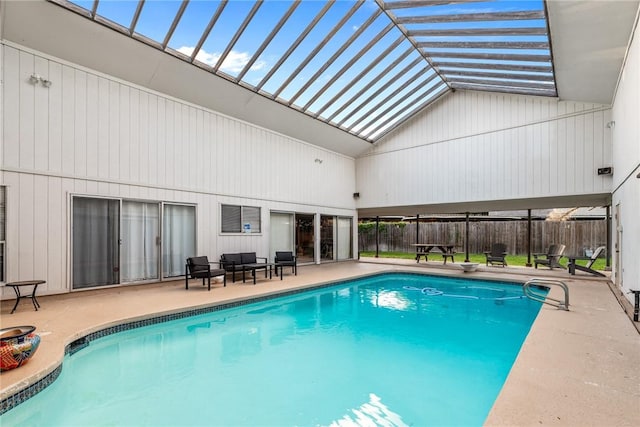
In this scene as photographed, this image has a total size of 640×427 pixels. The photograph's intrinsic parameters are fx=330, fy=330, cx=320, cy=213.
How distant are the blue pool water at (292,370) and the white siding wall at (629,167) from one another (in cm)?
172

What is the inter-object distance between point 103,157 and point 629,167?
969 cm

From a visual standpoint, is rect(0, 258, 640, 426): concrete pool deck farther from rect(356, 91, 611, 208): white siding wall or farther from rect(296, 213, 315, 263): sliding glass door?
rect(296, 213, 315, 263): sliding glass door

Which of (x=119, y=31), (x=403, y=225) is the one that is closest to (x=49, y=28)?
(x=119, y=31)

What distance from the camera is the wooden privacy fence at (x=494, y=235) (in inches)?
482

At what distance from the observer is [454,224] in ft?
48.4

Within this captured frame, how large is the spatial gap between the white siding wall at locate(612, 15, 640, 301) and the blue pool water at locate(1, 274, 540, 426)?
5.66 ft

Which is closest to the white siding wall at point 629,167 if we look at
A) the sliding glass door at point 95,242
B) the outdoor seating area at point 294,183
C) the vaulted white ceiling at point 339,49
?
the outdoor seating area at point 294,183

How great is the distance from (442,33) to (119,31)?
6.72 metres

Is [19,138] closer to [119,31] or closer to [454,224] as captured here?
[119,31]

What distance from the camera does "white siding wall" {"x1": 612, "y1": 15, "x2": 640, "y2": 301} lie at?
16.0 feet

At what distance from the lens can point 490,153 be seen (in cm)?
1050

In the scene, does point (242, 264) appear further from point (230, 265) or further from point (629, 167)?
point (629, 167)

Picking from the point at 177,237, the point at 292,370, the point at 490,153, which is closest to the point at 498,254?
the point at 490,153

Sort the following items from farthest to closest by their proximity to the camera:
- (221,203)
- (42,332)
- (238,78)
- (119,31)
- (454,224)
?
(454,224) → (221,203) → (238,78) → (119,31) → (42,332)
